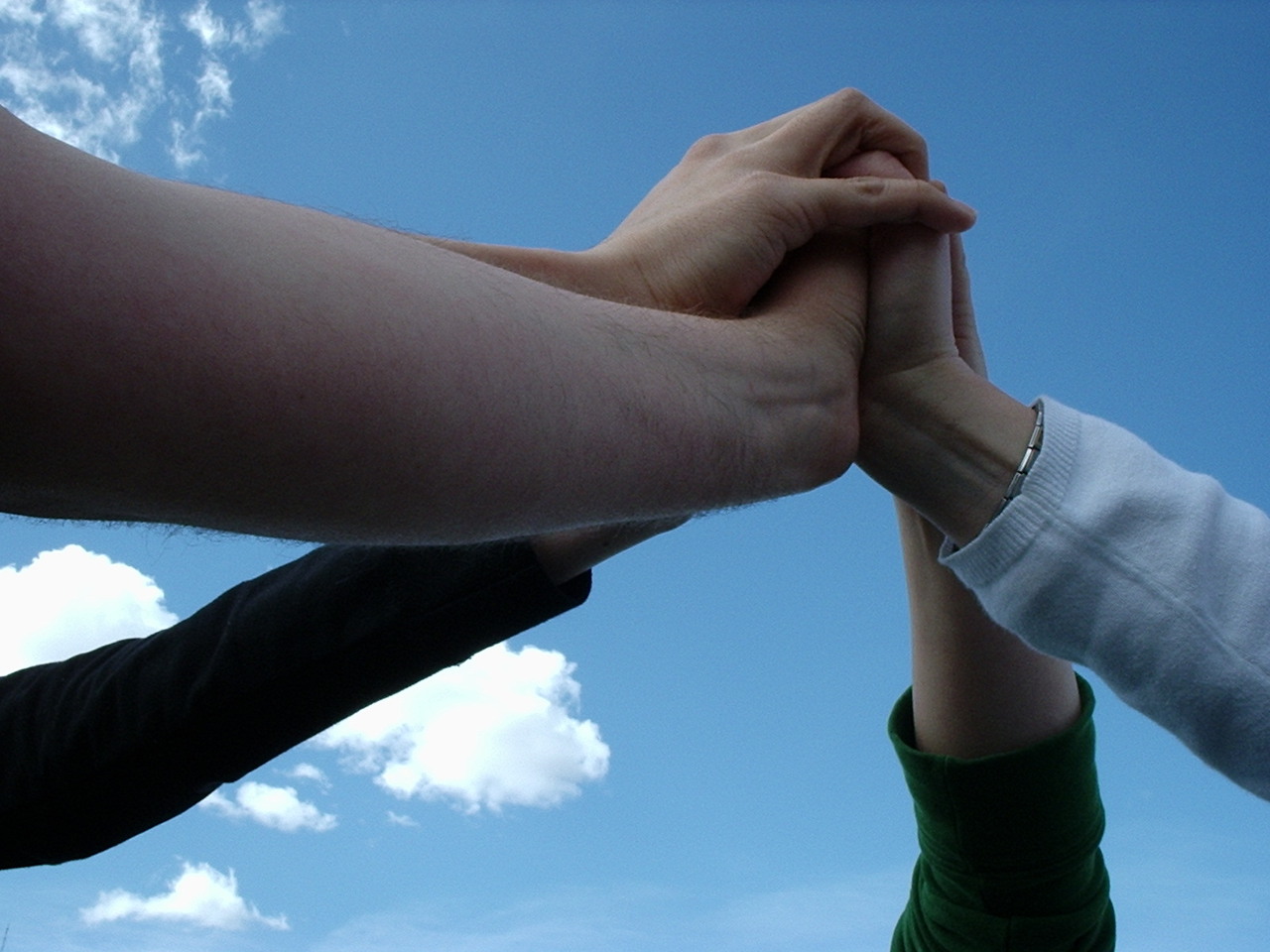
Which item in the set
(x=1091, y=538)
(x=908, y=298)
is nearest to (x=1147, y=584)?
(x=1091, y=538)

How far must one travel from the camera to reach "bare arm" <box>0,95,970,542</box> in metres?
0.58

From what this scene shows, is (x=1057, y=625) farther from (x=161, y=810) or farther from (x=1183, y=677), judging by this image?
(x=161, y=810)

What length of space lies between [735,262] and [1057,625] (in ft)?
1.90

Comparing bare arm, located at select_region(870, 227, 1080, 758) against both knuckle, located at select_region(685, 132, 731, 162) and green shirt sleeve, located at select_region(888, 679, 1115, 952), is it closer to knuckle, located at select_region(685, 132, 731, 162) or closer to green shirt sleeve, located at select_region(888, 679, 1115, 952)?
green shirt sleeve, located at select_region(888, 679, 1115, 952)

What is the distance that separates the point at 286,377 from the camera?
648 millimetres

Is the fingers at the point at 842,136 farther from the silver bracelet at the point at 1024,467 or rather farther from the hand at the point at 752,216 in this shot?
the silver bracelet at the point at 1024,467

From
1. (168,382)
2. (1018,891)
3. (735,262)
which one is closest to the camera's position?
(168,382)

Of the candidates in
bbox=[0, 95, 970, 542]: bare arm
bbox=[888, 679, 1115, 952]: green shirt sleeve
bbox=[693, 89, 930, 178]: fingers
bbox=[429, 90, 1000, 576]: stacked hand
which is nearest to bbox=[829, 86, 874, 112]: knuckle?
bbox=[693, 89, 930, 178]: fingers

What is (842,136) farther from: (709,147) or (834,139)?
(709,147)

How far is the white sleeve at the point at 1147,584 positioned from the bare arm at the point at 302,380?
1.27ft

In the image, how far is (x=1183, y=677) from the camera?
104cm

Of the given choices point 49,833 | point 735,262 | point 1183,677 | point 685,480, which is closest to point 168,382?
point 685,480

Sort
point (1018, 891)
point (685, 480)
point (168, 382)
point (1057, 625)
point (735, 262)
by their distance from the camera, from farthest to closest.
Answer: point (1018, 891) → point (735, 262) → point (1057, 625) → point (685, 480) → point (168, 382)

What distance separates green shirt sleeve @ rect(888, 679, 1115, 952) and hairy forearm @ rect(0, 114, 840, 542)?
78 cm
